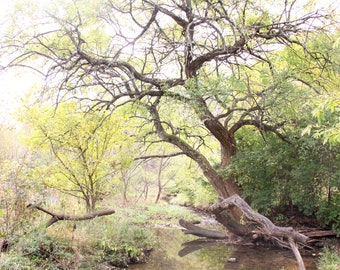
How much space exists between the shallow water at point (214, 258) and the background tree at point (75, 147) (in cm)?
244

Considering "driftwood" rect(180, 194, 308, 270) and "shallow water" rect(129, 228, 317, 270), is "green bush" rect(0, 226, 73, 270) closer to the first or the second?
"shallow water" rect(129, 228, 317, 270)

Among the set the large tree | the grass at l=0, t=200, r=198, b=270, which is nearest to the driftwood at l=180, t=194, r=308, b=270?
the large tree

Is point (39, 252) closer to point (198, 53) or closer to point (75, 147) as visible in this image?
point (75, 147)

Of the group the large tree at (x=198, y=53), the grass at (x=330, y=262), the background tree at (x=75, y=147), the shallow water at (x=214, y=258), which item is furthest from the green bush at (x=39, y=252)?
the grass at (x=330, y=262)

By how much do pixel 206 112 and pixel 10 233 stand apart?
226 inches

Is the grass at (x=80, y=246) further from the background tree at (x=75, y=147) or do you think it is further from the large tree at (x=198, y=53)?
the large tree at (x=198, y=53)

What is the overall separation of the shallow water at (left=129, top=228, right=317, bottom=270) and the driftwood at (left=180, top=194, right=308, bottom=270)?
0.37m

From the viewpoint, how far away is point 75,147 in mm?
8180

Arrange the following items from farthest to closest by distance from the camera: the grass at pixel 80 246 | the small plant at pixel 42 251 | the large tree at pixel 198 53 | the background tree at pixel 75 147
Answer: the background tree at pixel 75 147 < the large tree at pixel 198 53 < the grass at pixel 80 246 < the small plant at pixel 42 251

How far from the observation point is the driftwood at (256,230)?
20.9 feet

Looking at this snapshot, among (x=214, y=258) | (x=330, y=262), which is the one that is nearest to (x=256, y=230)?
(x=214, y=258)

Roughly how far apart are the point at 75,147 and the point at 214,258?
190 inches

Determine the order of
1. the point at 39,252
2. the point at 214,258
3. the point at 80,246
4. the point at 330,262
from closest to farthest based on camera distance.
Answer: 1. the point at 39,252
2. the point at 330,262
3. the point at 80,246
4. the point at 214,258

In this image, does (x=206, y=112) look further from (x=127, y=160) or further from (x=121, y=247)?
(x=121, y=247)
